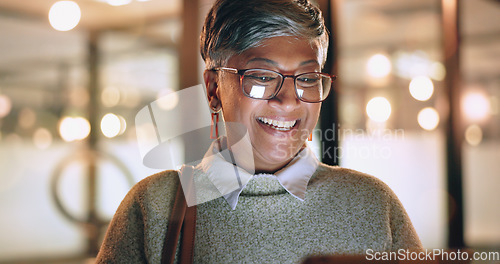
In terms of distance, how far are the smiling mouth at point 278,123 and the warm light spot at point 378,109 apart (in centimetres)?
107

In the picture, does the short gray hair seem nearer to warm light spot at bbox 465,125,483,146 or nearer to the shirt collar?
the shirt collar

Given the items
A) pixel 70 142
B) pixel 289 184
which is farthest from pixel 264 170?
pixel 70 142

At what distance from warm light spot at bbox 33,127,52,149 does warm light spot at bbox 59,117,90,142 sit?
0.06 m

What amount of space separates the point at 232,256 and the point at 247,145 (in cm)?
24

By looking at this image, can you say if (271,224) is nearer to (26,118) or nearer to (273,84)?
(273,84)

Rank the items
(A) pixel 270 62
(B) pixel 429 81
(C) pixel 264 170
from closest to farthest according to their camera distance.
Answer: (A) pixel 270 62 < (C) pixel 264 170 < (B) pixel 429 81

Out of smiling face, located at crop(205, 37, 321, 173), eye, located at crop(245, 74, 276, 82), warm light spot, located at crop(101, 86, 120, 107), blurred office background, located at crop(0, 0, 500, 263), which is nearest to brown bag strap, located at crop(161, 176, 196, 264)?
smiling face, located at crop(205, 37, 321, 173)

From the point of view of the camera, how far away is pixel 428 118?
2.23 meters

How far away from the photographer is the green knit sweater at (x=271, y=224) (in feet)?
2.86

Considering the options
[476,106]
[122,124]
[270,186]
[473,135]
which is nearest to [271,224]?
[270,186]

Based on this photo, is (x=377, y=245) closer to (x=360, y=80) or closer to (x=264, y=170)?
→ (x=264, y=170)

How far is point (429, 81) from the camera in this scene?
2.22 meters

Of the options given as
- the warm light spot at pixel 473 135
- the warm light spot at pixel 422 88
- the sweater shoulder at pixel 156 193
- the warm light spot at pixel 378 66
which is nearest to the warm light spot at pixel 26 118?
the sweater shoulder at pixel 156 193

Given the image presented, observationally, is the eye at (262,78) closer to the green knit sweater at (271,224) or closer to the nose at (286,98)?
the nose at (286,98)
